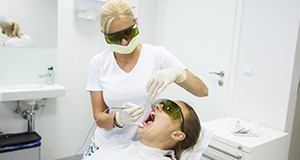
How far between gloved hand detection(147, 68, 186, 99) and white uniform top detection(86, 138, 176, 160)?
0.29 metres

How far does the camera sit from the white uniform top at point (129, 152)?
126 cm

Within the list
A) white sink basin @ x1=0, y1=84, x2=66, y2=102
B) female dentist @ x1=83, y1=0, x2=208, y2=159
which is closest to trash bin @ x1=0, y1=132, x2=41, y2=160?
white sink basin @ x1=0, y1=84, x2=66, y2=102

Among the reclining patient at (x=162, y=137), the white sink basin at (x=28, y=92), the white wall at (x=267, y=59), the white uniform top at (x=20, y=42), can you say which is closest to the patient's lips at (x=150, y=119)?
the reclining patient at (x=162, y=137)

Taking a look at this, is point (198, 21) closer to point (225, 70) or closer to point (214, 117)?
point (225, 70)

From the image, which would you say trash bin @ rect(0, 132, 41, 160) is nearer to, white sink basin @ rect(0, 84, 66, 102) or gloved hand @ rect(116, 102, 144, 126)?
white sink basin @ rect(0, 84, 66, 102)

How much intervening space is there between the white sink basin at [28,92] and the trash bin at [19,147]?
1.23 ft

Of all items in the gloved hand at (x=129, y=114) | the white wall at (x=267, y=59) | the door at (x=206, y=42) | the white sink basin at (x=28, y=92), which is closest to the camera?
the gloved hand at (x=129, y=114)

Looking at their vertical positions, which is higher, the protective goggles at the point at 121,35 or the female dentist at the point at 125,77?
the protective goggles at the point at 121,35

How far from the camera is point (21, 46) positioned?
2.43 m

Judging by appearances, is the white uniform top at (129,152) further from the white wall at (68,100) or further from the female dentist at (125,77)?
the white wall at (68,100)

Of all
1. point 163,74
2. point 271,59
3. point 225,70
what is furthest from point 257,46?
point 163,74

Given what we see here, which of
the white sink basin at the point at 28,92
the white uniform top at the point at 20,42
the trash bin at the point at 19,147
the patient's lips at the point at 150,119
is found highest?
the white uniform top at the point at 20,42

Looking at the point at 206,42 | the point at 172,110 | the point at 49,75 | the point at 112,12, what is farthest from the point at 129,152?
the point at 49,75

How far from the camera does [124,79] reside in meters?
1.27
